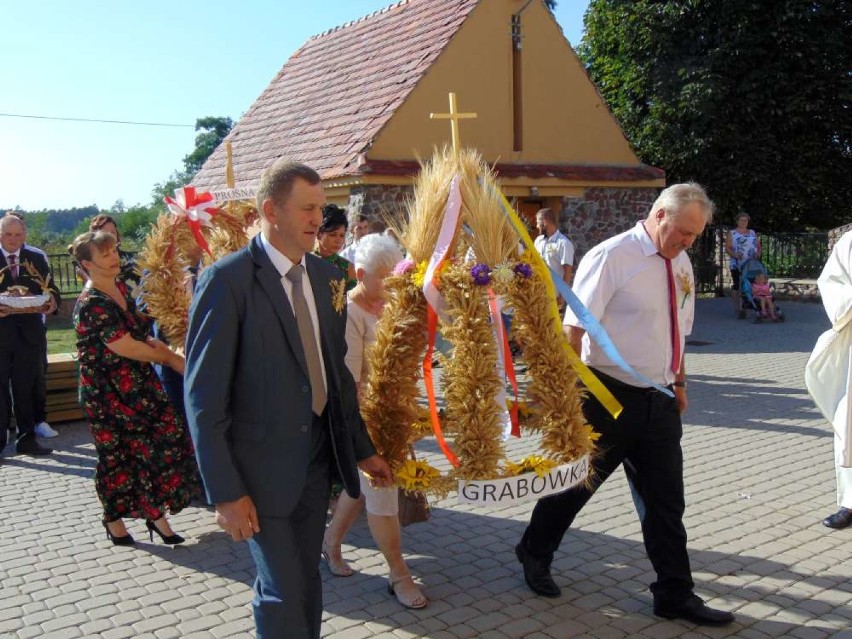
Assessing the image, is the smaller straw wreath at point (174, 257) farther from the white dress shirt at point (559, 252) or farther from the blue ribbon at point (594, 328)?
the white dress shirt at point (559, 252)

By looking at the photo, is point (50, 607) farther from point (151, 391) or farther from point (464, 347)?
point (464, 347)

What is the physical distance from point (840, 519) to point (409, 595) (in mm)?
2860

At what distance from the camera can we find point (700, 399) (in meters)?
9.47

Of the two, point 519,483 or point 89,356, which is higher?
point 89,356

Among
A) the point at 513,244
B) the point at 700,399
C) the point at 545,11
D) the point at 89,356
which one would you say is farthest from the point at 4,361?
the point at 545,11

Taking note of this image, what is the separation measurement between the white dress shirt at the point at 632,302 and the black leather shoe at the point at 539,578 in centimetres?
108

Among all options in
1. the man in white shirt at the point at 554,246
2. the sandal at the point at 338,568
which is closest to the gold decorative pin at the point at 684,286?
the sandal at the point at 338,568

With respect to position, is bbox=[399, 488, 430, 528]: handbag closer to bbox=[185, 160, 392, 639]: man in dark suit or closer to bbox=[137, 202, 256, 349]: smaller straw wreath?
bbox=[137, 202, 256, 349]: smaller straw wreath

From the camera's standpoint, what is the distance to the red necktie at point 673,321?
4.09 m

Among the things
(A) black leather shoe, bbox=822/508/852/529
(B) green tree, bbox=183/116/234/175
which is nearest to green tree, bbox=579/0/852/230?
(A) black leather shoe, bbox=822/508/852/529

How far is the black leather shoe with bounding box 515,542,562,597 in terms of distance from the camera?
4367 millimetres

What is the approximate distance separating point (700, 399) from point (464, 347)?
6.60 meters

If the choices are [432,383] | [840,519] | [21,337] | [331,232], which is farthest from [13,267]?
[840,519]

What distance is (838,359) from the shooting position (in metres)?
5.36
